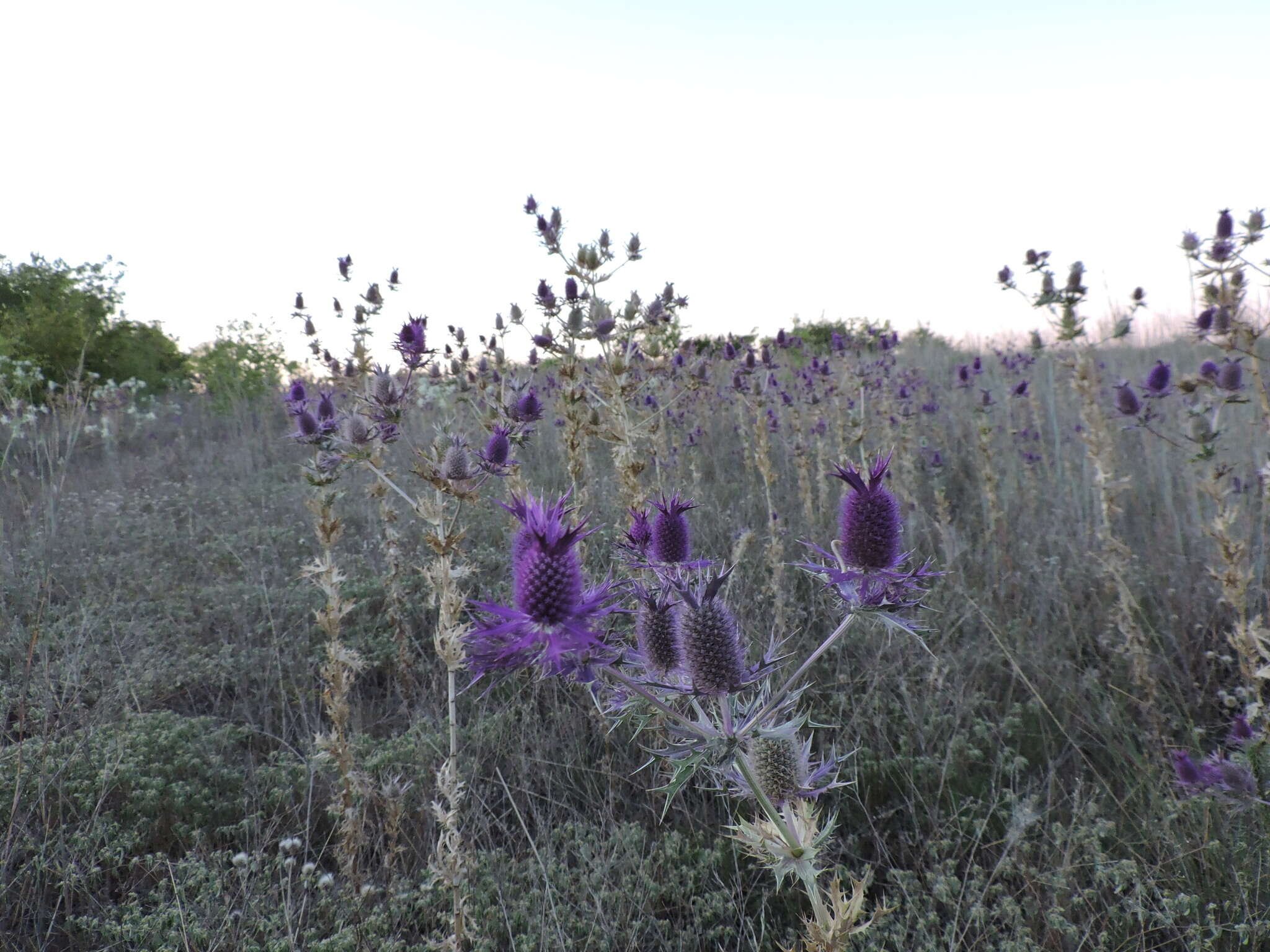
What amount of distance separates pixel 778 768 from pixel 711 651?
1.30ft

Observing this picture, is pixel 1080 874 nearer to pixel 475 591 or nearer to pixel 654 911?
pixel 654 911

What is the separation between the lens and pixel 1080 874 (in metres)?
1.95

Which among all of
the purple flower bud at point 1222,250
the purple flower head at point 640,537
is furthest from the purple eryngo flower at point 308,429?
the purple flower bud at point 1222,250

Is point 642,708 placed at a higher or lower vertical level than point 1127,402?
lower

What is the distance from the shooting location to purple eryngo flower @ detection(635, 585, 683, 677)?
1.12 m

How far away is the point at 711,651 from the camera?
1040 mm

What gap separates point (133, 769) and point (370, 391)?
147cm

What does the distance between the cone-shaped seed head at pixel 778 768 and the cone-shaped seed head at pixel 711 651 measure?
11.4 inches

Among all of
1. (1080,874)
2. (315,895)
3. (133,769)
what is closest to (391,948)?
(315,895)

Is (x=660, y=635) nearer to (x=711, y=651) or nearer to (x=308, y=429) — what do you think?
(x=711, y=651)

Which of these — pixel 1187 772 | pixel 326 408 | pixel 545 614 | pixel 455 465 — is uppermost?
pixel 326 408

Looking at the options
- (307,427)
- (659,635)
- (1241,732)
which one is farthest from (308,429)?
(1241,732)

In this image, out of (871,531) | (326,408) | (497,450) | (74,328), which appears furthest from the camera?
(74,328)

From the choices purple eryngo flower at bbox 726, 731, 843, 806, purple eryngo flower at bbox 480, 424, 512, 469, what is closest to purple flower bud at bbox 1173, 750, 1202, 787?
purple eryngo flower at bbox 726, 731, 843, 806
